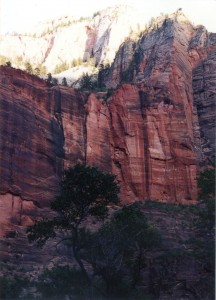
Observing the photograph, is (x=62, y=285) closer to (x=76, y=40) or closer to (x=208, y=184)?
(x=208, y=184)

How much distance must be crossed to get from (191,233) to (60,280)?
53.7 feet

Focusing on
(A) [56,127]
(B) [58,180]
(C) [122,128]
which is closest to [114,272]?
(B) [58,180]

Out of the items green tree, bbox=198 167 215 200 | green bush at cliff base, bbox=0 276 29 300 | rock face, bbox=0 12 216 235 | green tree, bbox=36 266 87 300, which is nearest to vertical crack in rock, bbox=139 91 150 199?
rock face, bbox=0 12 216 235

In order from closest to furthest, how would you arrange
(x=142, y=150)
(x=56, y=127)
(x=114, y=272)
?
(x=114, y=272) < (x=56, y=127) < (x=142, y=150)

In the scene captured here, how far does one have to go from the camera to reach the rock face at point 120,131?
49438mm

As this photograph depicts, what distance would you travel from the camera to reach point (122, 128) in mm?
61062

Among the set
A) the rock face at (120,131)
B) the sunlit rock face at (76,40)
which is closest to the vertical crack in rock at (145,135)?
the rock face at (120,131)

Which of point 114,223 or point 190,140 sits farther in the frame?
point 190,140

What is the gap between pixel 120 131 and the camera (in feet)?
200

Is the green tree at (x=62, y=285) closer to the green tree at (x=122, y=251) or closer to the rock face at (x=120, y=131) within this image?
the green tree at (x=122, y=251)

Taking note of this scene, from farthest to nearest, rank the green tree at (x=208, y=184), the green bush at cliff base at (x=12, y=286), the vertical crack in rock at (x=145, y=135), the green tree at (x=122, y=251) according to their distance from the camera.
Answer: the vertical crack in rock at (x=145, y=135)
the green tree at (x=208, y=184)
the green tree at (x=122, y=251)
the green bush at cliff base at (x=12, y=286)

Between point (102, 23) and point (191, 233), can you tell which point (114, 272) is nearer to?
point (191, 233)

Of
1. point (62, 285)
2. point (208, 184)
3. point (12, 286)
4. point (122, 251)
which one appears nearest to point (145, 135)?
point (208, 184)

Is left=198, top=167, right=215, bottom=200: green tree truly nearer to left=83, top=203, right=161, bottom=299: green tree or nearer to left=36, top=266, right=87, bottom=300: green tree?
left=83, top=203, right=161, bottom=299: green tree
